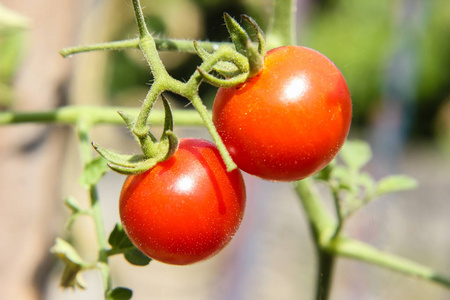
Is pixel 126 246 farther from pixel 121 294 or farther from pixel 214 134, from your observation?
pixel 214 134

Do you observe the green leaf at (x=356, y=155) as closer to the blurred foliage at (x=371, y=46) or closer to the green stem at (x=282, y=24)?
the green stem at (x=282, y=24)

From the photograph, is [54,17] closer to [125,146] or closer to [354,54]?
[125,146]

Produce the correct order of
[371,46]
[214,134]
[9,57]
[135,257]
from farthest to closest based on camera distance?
[371,46], [9,57], [135,257], [214,134]

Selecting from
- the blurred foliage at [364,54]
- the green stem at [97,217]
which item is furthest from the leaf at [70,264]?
the blurred foliage at [364,54]

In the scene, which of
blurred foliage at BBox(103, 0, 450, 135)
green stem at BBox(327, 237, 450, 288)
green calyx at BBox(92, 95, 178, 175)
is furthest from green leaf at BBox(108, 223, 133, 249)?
blurred foliage at BBox(103, 0, 450, 135)

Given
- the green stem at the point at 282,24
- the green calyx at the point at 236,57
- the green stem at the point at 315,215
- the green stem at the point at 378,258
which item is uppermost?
the green calyx at the point at 236,57

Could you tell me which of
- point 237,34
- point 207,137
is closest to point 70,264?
A: point 237,34
